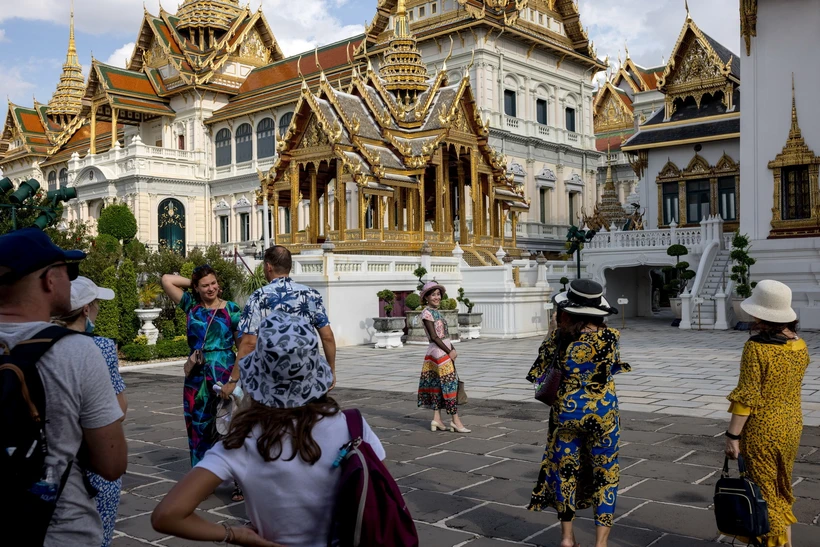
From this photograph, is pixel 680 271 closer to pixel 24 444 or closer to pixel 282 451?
pixel 282 451

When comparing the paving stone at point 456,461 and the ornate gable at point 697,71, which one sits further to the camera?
the ornate gable at point 697,71

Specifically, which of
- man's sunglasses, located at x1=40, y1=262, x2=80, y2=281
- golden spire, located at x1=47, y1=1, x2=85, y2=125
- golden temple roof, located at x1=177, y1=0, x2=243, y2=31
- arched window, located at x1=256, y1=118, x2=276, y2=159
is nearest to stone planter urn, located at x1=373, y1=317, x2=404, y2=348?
man's sunglasses, located at x1=40, y1=262, x2=80, y2=281

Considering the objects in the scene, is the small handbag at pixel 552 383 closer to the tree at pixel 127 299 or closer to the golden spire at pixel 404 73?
the tree at pixel 127 299

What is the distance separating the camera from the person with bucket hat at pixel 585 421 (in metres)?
4.24

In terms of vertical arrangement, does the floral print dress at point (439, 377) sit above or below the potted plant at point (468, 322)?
above

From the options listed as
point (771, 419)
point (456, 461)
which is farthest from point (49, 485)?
point (456, 461)

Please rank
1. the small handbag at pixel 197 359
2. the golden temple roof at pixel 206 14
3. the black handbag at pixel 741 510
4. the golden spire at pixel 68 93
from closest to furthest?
the black handbag at pixel 741 510 < the small handbag at pixel 197 359 < the golden temple roof at pixel 206 14 < the golden spire at pixel 68 93

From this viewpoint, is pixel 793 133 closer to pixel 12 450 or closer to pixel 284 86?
pixel 12 450

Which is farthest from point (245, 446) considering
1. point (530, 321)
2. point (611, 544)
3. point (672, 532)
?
point (530, 321)

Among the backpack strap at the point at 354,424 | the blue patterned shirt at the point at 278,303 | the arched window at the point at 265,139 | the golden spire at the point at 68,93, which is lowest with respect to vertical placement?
the backpack strap at the point at 354,424

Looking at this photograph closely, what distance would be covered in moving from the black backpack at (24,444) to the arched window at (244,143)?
45.0 m

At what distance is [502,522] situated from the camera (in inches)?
201

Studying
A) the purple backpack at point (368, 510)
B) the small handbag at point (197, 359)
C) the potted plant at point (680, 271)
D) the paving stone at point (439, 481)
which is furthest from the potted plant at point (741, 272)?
the purple backpack at point (368, 510)

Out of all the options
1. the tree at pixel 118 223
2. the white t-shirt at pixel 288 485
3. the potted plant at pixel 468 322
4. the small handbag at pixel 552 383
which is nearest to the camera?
the white t-shirt at pixel 288 485
